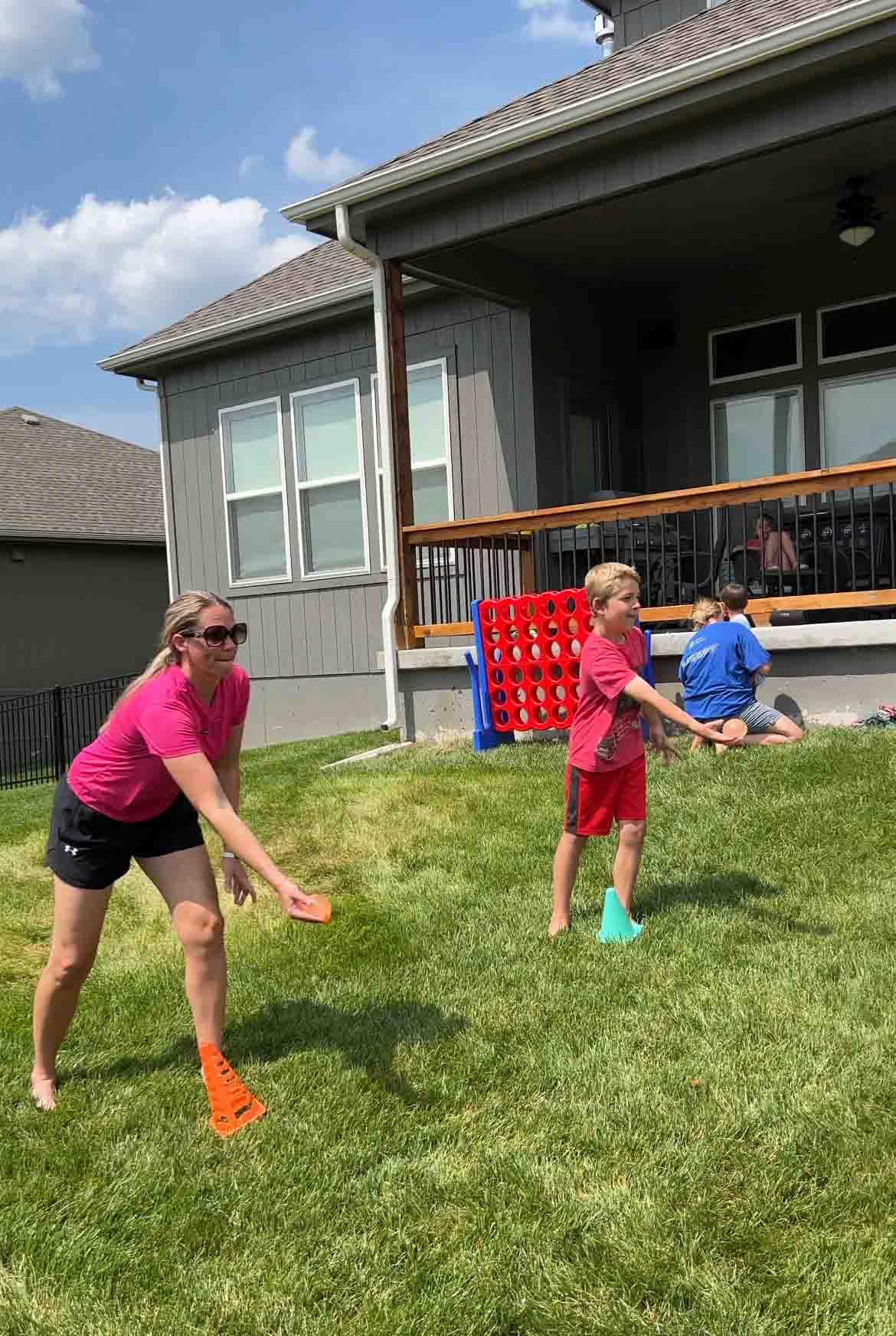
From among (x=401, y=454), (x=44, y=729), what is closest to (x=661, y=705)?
(x=401, y=454)

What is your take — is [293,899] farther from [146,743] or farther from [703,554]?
[703,554]

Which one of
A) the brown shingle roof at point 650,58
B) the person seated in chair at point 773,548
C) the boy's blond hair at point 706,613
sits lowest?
the boy's blond hair at point 706,613

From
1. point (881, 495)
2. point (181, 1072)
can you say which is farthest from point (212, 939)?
point (881, 495)

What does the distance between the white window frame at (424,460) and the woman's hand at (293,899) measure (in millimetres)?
9008

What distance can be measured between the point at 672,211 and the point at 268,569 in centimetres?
597

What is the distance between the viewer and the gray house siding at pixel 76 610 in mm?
20000

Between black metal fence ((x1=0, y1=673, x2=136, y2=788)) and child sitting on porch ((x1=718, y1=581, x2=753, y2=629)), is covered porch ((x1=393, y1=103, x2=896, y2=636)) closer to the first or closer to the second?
child sitting on porch ((x1=718, y1=581, x2=753, y2=629))

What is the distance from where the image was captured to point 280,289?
13.4 metres

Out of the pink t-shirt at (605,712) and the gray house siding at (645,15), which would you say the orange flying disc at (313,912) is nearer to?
the pink t-shirt at (605,712)

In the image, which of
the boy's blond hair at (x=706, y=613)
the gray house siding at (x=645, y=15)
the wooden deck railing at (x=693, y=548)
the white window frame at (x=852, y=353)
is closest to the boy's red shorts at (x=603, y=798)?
the boy's blond hair at (x=706, y=613)

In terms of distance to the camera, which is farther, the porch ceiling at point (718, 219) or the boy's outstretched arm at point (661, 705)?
the porch ceiling at point (718, 219)

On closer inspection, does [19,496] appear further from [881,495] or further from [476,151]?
[881,495]

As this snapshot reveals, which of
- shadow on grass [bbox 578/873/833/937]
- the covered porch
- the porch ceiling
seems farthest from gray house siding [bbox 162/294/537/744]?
shadow on grass [bbox 578/873/833/937]

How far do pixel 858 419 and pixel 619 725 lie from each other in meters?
7.48
